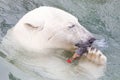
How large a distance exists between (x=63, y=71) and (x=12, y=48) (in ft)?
2.68

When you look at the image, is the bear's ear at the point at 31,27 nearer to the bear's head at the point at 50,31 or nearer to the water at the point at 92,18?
the bear's head at the point at 50,31

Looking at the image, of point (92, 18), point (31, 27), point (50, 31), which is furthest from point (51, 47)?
point (92, 18)

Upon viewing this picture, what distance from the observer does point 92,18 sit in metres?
7.89

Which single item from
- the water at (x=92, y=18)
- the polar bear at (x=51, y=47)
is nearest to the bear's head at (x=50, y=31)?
the polar bear at (x=51, y=47)

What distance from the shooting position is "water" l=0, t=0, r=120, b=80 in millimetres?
6009

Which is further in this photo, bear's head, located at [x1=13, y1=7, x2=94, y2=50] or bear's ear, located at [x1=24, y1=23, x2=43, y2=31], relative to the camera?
bear's ear, located at [x1=24, y1=23, x2=43, y2=31]

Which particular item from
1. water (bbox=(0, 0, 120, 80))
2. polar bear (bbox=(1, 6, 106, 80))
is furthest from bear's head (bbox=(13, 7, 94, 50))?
water (bbox=(0, 0, 120, 80))

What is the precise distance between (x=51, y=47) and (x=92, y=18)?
2.14m

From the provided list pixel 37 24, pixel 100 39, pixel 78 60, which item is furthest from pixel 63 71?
pixel 100 39

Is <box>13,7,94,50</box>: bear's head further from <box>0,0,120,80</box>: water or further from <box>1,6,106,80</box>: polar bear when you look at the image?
<box>0,0,120,80</box>: water

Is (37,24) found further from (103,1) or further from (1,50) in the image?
(103,1)

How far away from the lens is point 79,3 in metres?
8.54

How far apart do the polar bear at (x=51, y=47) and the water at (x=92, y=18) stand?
0.72 ft

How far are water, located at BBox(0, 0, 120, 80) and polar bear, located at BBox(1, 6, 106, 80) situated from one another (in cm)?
22
